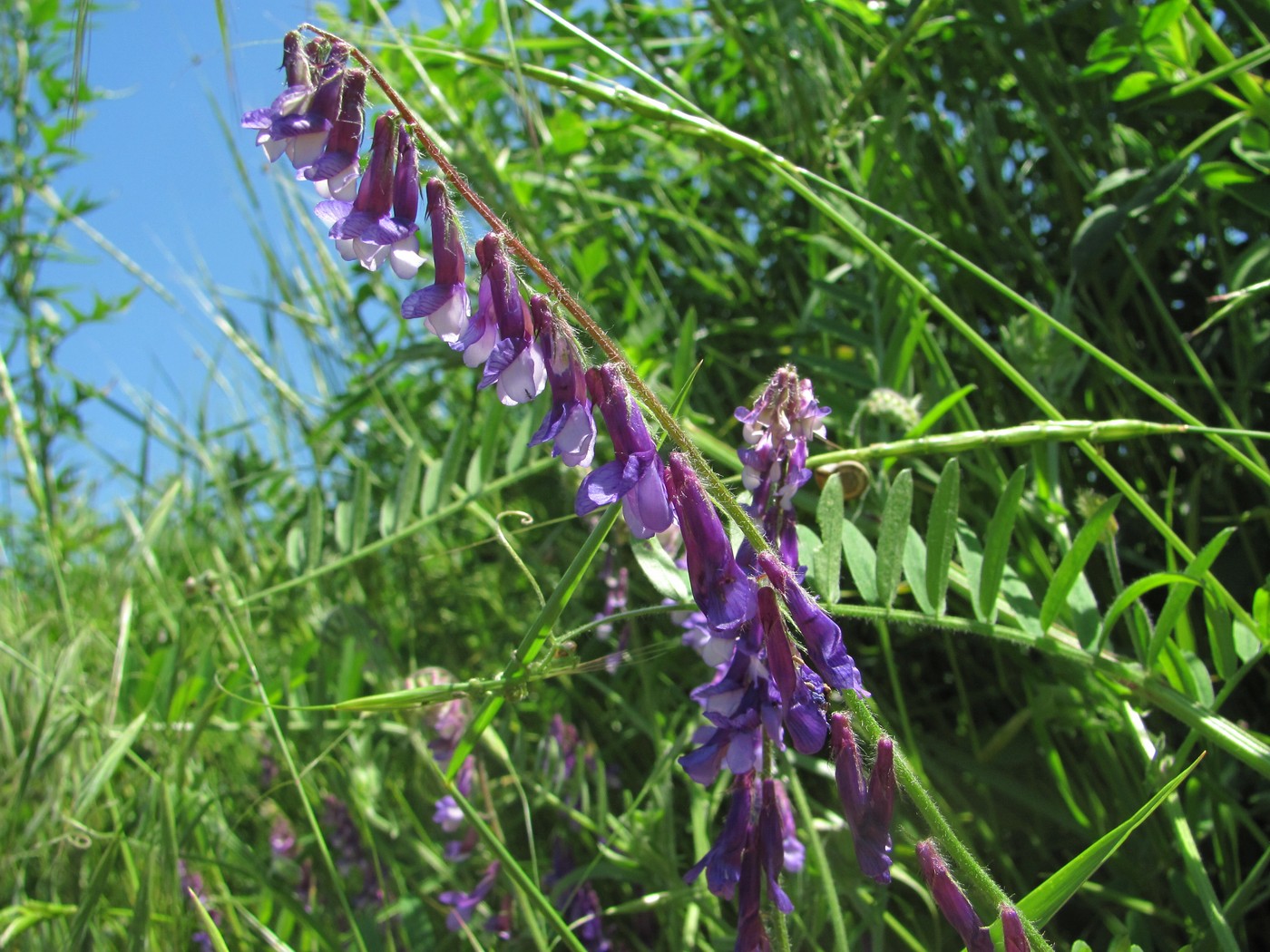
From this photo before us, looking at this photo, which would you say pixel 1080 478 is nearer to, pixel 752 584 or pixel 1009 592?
pixel 1009 592

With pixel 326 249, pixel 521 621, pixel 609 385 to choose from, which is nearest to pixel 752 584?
pixel 609 385

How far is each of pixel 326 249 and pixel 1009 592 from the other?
1.46 m

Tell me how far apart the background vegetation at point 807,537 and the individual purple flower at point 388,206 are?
1.00 feet

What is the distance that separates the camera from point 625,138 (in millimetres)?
1834

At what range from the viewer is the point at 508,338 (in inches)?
24.5

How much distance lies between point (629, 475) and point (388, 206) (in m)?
0.24

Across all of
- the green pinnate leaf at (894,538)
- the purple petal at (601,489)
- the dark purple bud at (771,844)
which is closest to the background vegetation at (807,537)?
the green pinnate leaf at (894,538)

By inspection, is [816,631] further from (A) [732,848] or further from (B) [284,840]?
(B) [284,840]

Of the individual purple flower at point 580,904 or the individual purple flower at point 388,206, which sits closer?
the individual purple flower at point 388,206

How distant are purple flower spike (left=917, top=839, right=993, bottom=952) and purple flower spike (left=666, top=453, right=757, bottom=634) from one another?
0.17 m

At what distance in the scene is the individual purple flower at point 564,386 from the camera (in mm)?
622

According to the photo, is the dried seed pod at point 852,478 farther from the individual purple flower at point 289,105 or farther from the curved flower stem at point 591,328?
the individual purple flower at point 289,105

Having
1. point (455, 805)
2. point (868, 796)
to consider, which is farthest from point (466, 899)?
point (868, 796)

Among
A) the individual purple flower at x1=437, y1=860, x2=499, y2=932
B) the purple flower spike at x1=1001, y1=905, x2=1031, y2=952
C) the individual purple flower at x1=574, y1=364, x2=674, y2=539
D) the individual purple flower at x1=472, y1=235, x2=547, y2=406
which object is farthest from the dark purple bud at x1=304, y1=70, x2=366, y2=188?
the individual purple flower at x1=437, y1=860, x2=499, y2=932
